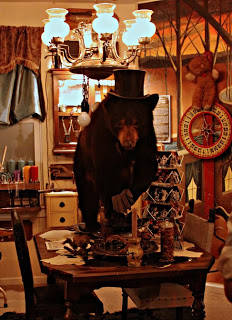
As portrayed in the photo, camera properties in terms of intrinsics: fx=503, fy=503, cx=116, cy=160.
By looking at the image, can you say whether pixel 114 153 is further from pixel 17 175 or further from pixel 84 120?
pixel 17 175

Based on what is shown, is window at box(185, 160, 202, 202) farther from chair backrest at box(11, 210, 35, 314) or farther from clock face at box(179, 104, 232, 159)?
chair backrest at box(11, 210, 35, 314)

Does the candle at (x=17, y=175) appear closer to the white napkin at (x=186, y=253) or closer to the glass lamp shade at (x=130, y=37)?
the glass lamp shade at (x=130, y=37)

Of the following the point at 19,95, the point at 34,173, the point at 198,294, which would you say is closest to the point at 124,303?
the point at 198,294

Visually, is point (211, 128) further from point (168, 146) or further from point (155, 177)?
point (155, 177)

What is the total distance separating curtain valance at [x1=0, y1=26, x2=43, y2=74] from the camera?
5516 millimetres

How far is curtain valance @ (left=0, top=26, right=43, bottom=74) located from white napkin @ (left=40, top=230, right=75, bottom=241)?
7.92 feet

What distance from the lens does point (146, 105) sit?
296cm

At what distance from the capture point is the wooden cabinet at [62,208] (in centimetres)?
538

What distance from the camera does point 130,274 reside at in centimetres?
275

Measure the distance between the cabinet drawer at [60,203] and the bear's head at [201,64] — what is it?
1849mm

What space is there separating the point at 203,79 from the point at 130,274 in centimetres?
292

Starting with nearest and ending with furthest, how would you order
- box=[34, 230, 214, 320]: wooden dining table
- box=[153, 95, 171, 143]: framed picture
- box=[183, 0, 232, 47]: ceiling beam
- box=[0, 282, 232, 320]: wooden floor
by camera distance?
box=[34, 230, 214, 320]: wooden dining table, box=[0, 282, 232, 320]: wooden floor, box=[183, 0, 232, 47]: ceiling beam, box=[153, 95, 171, 143]: framed picture

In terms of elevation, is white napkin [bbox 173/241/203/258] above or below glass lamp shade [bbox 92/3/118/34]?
below

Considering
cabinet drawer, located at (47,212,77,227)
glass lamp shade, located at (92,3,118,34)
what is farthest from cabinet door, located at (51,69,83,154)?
glass lamp shade, located at (92,3,118,34)
